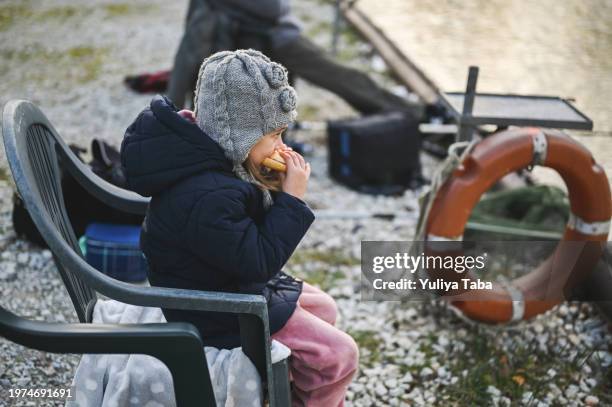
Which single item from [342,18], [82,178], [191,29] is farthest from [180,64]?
[342,18]

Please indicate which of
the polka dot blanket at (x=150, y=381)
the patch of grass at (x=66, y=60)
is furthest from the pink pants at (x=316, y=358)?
the patch of grass at (x=66, y=60)

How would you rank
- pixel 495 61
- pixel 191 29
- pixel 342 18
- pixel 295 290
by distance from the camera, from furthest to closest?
pixel 342 18 < pixel 495 61 < pixel 191 29 < pixel 295 290

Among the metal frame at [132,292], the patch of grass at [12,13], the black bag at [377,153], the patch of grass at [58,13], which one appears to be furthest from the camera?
the patch of grass at [58,13]

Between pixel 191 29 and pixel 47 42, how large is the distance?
325cm

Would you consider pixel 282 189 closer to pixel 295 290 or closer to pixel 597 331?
pixel 295 290

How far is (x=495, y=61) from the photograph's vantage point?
741 centimetres

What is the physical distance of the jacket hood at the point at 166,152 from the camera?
6.57 feet

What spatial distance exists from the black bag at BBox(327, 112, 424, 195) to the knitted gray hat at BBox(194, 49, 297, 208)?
2.91m

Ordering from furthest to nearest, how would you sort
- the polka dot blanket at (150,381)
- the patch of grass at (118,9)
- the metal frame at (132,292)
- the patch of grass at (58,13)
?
the patch of grass at (118,9) → the patch of grass at (58,13) → the polka dot blanket at (150,381) → the metal frame at (132,292)

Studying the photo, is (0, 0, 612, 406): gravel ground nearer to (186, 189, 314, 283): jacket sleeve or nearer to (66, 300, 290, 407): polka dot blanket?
(66, 300, 290, 407): polka dot blanket

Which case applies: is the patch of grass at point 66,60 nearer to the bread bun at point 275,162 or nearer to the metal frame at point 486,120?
the metal frame at point 486,120

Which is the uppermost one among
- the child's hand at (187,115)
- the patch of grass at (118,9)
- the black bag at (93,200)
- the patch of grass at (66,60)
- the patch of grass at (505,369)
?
the child's hand at (187,115)

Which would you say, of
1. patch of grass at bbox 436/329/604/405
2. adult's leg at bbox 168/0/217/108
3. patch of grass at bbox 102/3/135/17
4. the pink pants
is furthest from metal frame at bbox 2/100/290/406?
patch of grass at bbox 102/3/135/17

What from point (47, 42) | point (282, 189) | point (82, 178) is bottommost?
point (47, 42)
